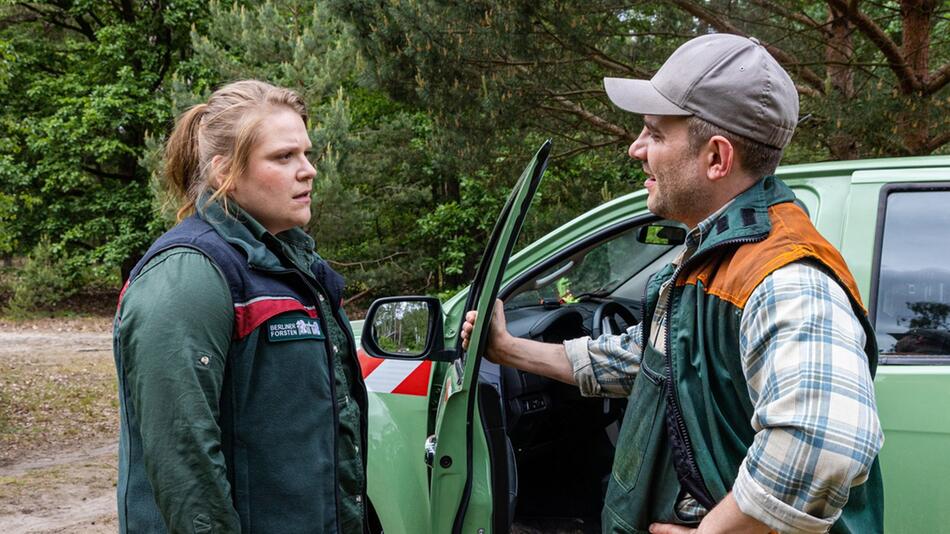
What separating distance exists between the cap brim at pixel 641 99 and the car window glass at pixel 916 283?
970mm

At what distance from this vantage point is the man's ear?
5.55 feet

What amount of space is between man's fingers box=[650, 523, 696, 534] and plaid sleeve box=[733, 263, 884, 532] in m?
0.22

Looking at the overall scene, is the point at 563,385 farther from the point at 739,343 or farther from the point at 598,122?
the point at 598,122

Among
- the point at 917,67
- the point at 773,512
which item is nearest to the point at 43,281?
the point at 917,67

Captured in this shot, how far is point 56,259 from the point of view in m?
20.5

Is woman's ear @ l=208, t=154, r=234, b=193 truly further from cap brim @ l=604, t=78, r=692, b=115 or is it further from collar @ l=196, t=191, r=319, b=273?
cap brim @ l=604, t=78, r=692, b=115

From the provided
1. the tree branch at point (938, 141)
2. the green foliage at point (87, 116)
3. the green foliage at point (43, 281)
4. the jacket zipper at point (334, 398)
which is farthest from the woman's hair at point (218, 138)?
the green foliage at point (87, 116)

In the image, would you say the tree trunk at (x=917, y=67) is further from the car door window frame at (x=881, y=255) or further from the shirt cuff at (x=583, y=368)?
the shirt cuff at (x=583, y=368)

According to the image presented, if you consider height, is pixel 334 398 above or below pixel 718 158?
below

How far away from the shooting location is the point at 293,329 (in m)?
1.77

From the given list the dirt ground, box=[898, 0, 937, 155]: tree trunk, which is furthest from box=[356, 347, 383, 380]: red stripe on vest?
box=[898, 0, 937, 155]: tree trunk

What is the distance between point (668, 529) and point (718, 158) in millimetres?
770

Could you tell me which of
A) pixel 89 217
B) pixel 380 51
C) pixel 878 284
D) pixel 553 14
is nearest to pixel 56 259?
pixel 89 217

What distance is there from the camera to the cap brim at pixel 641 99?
5.70ft
